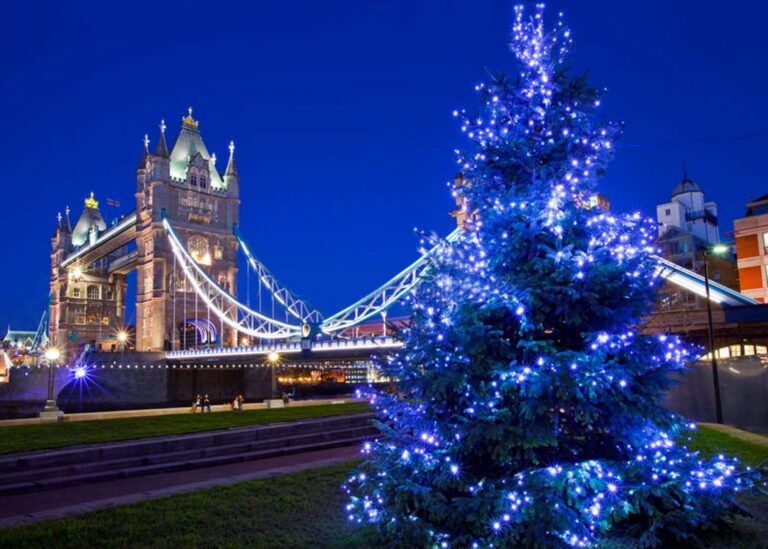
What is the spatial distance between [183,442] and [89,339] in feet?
338

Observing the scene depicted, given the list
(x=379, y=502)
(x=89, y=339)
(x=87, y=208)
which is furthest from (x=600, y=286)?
(x=87, y=208)

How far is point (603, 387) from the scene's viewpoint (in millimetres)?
6086

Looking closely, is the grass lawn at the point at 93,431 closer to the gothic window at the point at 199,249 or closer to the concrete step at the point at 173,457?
the concrete step at the point at 173,457

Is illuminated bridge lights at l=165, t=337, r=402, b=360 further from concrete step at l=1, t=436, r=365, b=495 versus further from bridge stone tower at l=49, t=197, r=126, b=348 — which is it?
bridge stone tower at l=49, t=197, r=126, b=348

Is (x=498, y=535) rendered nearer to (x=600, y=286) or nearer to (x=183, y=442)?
(x=600, y=286)

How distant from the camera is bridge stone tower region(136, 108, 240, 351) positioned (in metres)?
81.4

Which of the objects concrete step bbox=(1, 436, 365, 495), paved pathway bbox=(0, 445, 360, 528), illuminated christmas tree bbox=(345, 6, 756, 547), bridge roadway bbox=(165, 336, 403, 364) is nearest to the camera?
illuminated christmas tree bbox=(345, 6, 756, 547)

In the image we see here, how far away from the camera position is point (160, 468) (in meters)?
12.9

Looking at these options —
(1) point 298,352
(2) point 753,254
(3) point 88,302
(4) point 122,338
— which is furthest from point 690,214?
(3) point 88,302

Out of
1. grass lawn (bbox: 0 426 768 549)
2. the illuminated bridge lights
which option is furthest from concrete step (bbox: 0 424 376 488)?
the illuminated bridge lights

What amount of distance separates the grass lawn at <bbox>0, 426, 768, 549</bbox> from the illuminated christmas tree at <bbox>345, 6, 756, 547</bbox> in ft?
2.67

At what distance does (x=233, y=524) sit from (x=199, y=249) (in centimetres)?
8153

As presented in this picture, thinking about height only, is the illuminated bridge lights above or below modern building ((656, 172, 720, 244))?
below

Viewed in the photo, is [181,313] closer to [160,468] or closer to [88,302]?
[88,302]
